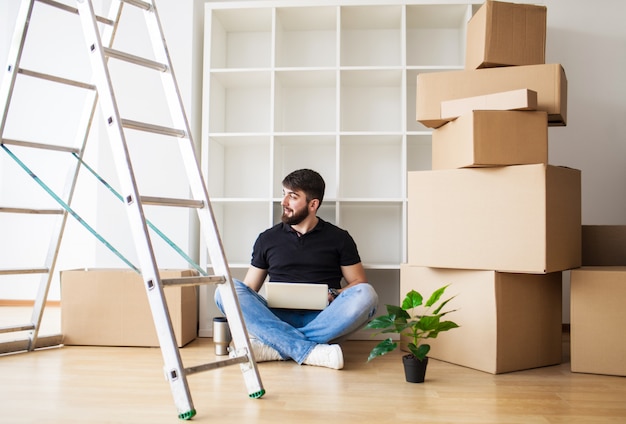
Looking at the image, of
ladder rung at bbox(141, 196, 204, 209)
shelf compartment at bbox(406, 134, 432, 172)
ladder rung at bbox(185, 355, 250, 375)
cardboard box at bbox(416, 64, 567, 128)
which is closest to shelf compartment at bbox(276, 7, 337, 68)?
shelf compartment at bbox(406, 134, 432, 172)

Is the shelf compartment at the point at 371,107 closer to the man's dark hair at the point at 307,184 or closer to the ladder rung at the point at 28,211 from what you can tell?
the man's dark hair at the point at 307,184

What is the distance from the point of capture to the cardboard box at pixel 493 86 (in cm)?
225

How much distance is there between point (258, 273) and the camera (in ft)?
8.93

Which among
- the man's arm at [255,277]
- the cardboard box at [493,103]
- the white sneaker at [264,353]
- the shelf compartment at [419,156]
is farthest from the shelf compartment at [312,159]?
the white sneaker at [264,353]

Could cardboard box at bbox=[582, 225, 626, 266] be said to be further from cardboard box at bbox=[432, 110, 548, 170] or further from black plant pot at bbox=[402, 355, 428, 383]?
black plant pot at bbox=[402, 355, 428, 383]

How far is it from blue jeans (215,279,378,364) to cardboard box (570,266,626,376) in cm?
78

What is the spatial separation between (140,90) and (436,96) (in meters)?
1.51

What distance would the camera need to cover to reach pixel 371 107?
127 inches

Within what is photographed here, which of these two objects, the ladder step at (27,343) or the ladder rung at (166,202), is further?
the ladder step at (27,343)

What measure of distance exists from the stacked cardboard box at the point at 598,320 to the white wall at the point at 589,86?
87 centimetres

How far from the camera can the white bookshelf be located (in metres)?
3.05

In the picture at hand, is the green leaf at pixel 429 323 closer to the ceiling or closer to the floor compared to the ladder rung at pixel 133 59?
closer to the floor

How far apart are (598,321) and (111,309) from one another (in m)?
2.04

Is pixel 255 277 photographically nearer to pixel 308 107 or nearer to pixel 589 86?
pixel 308 107
